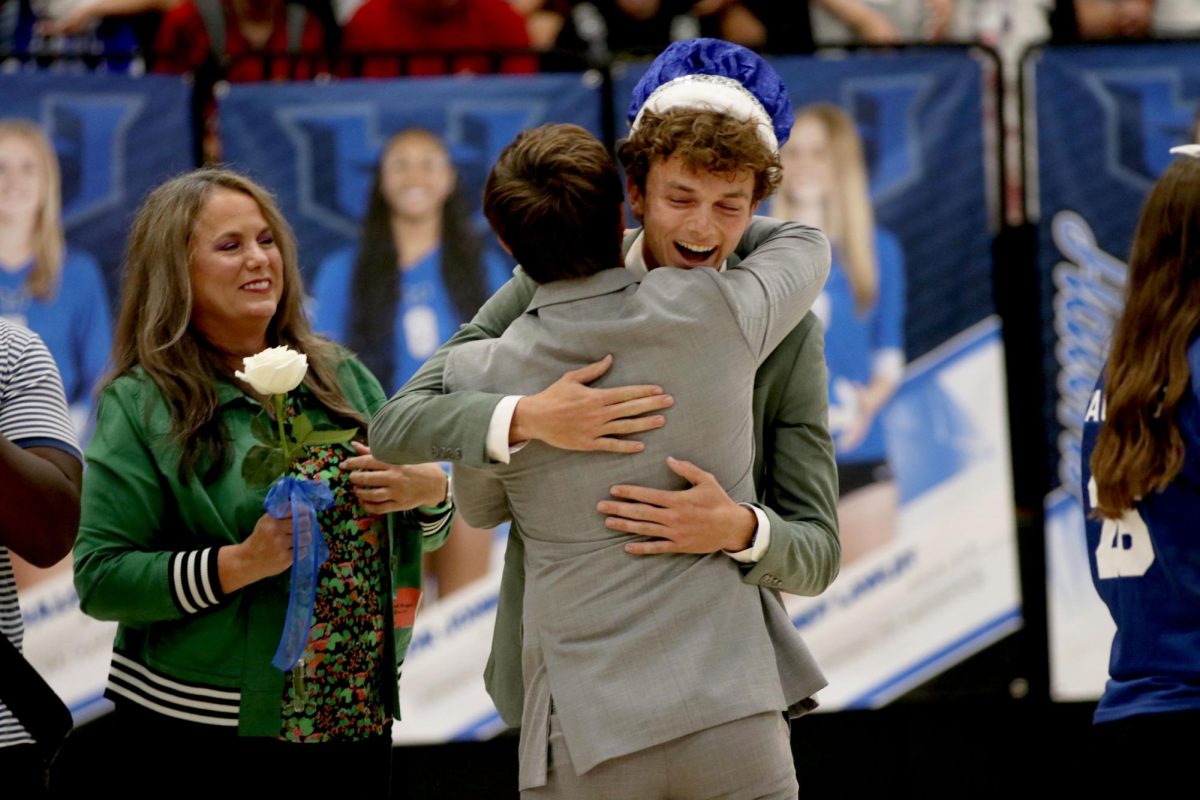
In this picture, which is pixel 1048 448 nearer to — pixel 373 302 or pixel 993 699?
pixel 993 699

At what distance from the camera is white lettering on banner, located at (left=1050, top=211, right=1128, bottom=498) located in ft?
14.9

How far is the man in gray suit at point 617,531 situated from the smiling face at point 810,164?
255cm

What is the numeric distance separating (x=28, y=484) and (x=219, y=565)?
1.12 ft

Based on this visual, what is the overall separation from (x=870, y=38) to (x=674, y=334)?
3170 mm

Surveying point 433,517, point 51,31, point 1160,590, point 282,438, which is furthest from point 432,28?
point 1160,590

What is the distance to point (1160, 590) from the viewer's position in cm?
228

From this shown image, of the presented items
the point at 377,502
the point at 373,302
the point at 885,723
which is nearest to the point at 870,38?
the point at 373,302

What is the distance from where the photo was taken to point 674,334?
200 centimetres

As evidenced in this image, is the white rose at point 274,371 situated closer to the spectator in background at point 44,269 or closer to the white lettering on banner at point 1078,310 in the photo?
the spectator in background at point 44,269

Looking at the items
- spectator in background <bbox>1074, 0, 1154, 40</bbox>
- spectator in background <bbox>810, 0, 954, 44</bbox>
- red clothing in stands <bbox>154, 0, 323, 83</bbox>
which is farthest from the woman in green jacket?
spectator in background <bbox>1074, 0, 1154, 40</bbox>

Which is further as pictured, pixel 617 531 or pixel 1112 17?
pixel 1112 17

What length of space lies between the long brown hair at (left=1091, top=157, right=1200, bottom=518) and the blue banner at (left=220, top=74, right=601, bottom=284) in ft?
7.87

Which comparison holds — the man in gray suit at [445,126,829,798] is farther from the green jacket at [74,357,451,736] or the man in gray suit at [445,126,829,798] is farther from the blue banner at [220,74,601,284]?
the blue banner at [220,74,601,284]

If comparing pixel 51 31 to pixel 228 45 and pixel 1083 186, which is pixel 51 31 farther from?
pixel 1083 186
